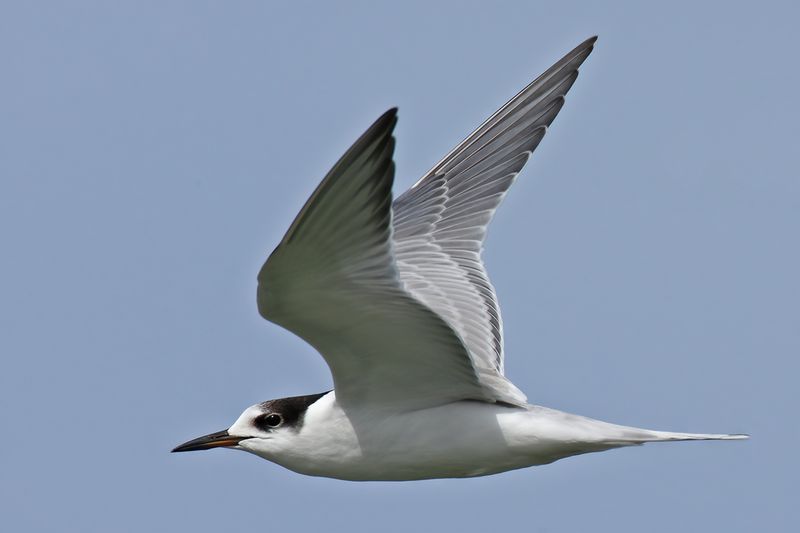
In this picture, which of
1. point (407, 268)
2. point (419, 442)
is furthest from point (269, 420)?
point (407, 268)

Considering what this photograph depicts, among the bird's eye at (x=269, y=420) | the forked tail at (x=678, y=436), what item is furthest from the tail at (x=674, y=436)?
the bird's eye at (x=269, y=420)

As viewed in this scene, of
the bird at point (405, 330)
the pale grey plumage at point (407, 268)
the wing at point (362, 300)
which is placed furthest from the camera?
the bird at point (405, 330)

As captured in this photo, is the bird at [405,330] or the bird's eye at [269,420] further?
the bird's eye at [269,420]

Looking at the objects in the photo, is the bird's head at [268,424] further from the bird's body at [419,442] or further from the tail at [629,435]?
the tail at [629,435]

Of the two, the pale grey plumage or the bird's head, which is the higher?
the pale grey plumage

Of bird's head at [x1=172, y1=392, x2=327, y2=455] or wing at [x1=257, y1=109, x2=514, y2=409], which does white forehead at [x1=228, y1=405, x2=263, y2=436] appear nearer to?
bird's head at [x1=172, y1=392, x2=327, y2=455]

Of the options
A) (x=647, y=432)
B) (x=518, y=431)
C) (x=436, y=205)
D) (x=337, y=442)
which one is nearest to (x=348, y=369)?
(x=337, y=442)

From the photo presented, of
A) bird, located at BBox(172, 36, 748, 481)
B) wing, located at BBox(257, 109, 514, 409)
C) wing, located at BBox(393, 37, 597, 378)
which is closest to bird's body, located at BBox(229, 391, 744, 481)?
bird, located at BBox(172, 36, 748, 481)
